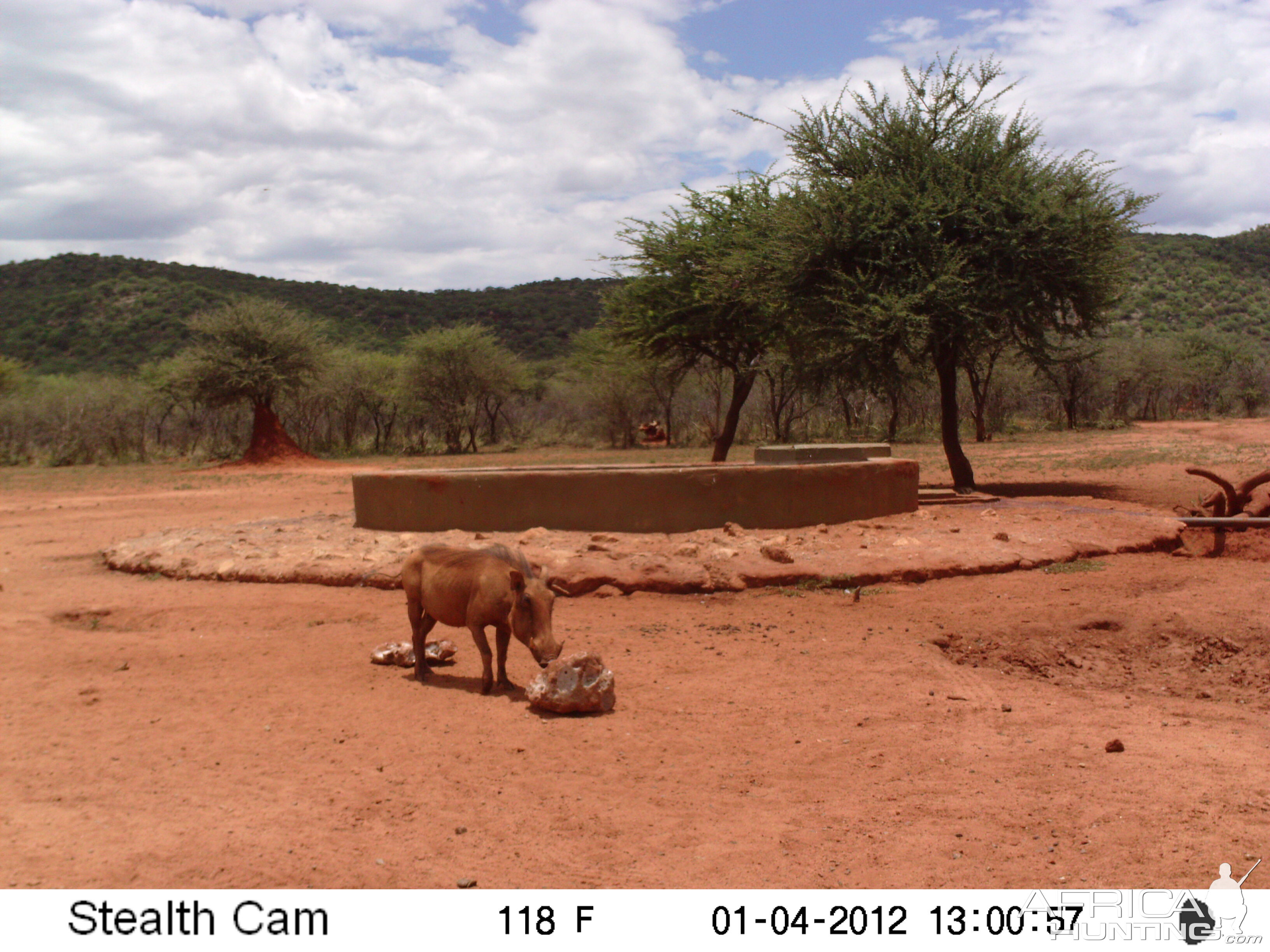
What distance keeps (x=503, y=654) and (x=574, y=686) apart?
0.70m

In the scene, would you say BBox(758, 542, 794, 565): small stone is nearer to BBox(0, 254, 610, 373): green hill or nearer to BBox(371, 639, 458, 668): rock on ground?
BBox(371, 639, 458, 668): rock on ground

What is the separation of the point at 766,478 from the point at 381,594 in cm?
404

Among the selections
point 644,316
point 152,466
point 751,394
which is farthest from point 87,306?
point 644,316

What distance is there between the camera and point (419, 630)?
5848mm

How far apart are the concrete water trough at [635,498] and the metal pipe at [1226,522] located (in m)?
2.97

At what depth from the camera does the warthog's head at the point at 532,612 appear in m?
5.22

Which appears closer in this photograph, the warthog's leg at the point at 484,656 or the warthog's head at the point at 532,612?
the warthog's head at the point at 532,612

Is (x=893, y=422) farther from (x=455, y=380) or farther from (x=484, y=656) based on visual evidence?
(x=484, y=656)

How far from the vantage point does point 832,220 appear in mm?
13398

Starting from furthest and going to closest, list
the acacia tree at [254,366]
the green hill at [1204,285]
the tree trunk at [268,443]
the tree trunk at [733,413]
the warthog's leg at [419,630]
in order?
the green hill at [1204,285]
the acacia tree at [254,366]
the tree trunk at [268,443]
the tree trunk at [733,413]
the warthog's leg at [419,630]

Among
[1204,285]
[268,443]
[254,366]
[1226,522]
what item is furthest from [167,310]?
[1204,285]

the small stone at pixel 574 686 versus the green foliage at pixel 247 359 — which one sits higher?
the green foliage at pixel 247 359

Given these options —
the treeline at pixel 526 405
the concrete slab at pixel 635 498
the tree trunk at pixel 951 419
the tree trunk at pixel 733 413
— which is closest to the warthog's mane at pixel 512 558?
the concrete slab at pixel 635 498

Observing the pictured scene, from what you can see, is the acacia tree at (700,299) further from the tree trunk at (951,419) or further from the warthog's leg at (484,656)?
the warthog's leg at (484,656)
